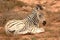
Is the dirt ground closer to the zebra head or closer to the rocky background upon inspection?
the rocky background

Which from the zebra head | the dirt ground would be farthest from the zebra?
the dirt ground

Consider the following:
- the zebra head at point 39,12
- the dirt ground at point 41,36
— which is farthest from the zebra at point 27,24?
the dirt ground at point 41,36

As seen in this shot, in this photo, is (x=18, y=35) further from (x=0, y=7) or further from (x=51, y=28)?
(x=0, y=7)

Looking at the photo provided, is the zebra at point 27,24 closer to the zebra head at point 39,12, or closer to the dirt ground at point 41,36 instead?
the zebra head at point 39,12

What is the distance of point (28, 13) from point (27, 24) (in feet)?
7.53

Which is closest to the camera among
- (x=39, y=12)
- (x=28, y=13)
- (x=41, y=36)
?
(x=41, y=36)

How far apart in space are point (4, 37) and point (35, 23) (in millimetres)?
1118

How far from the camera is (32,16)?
862 cm

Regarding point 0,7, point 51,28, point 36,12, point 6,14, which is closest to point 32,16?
point 36,12

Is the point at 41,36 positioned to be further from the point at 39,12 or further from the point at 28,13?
the point at 28,13

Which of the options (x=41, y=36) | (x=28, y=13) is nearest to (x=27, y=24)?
(x=41, y=36)

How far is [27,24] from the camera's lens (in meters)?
8.40

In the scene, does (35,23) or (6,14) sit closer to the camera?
(35,23)

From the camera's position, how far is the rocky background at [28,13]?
809 cm
